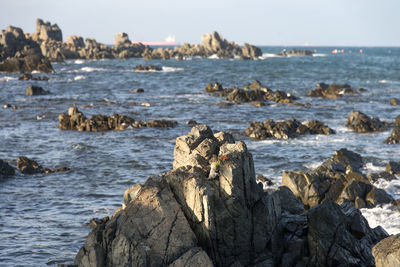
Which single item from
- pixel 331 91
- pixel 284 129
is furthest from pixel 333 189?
pixel 331 91

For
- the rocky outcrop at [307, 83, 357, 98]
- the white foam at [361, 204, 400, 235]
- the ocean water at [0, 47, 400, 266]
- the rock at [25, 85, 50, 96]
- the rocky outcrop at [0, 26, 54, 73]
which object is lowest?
the white foam at [361, 204, 400, 235]

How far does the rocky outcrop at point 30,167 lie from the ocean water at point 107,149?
0.51 m

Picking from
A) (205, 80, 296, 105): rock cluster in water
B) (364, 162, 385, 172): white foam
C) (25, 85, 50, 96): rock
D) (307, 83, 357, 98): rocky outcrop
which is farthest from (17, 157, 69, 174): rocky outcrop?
(307, 83, 357, 98): rocky outcrop

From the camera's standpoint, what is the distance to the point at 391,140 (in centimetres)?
3884

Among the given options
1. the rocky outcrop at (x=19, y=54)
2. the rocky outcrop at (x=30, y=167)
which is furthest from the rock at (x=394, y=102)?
the rocky outcrop at (x=19, y=54)

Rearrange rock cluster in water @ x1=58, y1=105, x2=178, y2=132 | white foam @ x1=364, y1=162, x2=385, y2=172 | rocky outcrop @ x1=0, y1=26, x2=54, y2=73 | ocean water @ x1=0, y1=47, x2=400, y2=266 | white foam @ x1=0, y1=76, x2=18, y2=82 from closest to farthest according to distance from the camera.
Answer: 1. ocean water @ x1=0, y1=47, x2=400, y2=266
2. white foam @ x1=364, y1=162, x2=385, y2=172
3. rock cluster in water @ x1=58, y1=105, x2=178, y2=132
4. white foam @ x1=0, y1=76, x2=18, y2=82
5. rocky outcrop @ x1=0, y1=26, x2=54, y2=73

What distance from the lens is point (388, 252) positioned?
12.6m

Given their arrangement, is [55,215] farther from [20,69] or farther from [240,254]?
[20,69]

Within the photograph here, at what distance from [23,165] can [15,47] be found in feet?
413

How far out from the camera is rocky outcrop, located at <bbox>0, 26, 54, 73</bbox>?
113 m

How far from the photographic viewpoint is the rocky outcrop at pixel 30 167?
31.2m

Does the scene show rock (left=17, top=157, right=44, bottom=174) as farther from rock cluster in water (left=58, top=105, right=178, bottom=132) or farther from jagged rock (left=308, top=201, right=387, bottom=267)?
jagged rock (left=308, top=201, right=387, bottom=267)

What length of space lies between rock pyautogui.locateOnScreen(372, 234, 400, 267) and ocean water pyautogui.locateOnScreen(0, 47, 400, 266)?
874 centimetres

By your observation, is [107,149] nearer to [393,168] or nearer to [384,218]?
[393,168]
